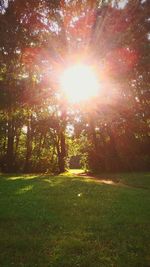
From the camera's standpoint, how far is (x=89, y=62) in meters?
28.9

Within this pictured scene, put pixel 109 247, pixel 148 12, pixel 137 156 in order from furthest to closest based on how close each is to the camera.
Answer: pixel 137 156, pixel 148 12, pixel 109 247

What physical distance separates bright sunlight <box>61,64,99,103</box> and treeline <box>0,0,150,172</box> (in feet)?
2.50

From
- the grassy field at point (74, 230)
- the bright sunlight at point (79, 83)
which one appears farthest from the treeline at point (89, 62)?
the grassy field at point (74, 230)

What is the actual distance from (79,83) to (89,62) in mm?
4706

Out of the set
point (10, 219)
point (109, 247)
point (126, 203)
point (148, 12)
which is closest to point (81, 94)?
point (148, 12)

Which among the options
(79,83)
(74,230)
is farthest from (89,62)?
(74,230)

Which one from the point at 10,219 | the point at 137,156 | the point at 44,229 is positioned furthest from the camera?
the point at 137,156

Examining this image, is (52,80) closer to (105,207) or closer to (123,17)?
(123,17)

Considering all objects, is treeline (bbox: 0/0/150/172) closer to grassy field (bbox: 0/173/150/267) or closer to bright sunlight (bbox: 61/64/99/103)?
bright sunlight (bbox: 61/64/99/103)

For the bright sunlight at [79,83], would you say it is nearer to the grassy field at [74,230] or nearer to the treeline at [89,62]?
the treeline at [89,62]

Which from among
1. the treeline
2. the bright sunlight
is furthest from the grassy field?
the bright sunlight

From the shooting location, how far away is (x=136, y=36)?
33.1 meters

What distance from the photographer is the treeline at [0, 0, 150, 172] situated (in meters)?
13.9

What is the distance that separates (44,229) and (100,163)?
3140cm
